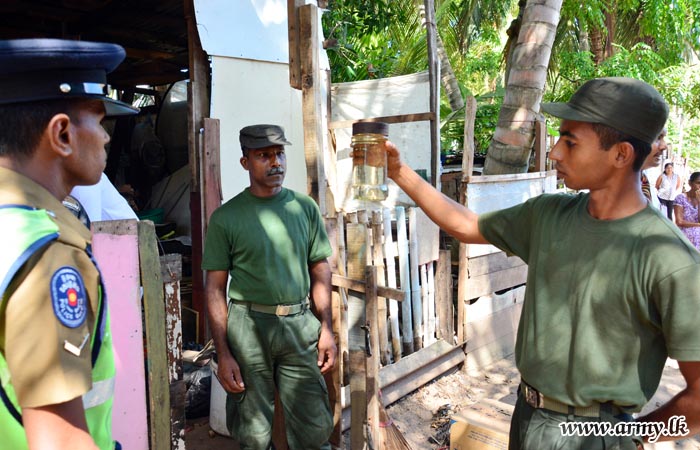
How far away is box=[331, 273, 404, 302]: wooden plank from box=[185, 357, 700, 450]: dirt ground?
143 centimetres

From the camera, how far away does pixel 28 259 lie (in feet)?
3.16

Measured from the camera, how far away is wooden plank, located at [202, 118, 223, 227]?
435cm

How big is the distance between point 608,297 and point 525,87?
457 cm

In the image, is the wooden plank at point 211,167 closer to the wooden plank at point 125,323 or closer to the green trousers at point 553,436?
the wooden plank at point 125,323

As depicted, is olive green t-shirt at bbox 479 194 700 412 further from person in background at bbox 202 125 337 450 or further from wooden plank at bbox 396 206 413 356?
wooden plank at bbox 396 206 413 356

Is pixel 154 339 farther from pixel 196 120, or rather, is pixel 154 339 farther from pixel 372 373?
pixel 196 120

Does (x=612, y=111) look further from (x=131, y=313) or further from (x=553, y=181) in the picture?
(x=553, y=181)

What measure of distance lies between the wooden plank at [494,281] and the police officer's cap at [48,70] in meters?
4.58

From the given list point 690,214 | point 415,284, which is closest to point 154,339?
point 415,284

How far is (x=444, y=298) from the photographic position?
5.23 meters

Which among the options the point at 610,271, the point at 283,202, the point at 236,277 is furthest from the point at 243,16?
the point at 610,271

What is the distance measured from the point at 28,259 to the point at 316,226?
237cm

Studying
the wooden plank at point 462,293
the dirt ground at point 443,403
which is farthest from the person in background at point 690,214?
the wooden plank at point 462,293

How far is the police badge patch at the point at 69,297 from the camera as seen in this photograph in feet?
3.20
